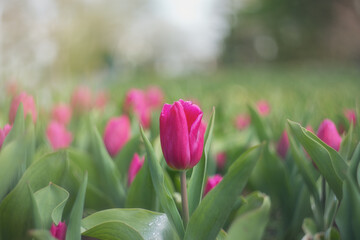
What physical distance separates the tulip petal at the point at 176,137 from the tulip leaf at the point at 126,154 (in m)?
0.30

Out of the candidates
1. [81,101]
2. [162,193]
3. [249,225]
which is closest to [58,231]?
[162,193]

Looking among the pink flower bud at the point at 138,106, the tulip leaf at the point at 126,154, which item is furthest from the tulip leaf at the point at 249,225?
the pink flower bud at the point at 138,106

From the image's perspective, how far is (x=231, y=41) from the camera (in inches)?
812

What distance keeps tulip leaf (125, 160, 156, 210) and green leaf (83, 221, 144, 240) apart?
151 millimetres

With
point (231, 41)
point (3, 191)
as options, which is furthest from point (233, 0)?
point (3, 191)

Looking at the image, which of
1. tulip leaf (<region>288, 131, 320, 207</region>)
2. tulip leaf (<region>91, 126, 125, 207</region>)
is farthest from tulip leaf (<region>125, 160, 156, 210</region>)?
tulip leaf (<region>288, 131, 320, 207</region>)

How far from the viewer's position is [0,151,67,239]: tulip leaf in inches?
24.0

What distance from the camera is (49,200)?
62 cm

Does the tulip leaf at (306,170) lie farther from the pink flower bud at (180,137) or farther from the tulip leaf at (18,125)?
the tulip leaf at (18,125)

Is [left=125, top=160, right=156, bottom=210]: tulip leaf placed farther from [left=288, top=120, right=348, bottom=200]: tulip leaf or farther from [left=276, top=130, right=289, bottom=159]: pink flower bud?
[left=276, top=130, right=289, bottom=159]: pink flower bud

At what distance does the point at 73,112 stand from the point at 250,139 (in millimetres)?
1197

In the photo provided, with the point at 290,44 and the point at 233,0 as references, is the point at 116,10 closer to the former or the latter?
the point at 233,0

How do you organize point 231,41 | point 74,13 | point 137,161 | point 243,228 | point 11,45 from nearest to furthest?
point 243,228, point 137,161, point 11,45, point 74,13, point 231,41

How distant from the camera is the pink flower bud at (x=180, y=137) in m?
0.61
